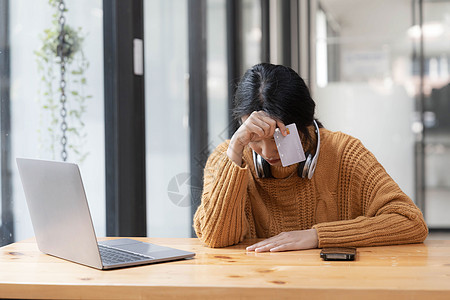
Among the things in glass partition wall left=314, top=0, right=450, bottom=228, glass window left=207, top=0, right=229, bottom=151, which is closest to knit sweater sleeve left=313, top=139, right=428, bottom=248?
glass window left=207, top=0, right=229, bottom=151

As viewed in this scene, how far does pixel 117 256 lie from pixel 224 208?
1.31 feet

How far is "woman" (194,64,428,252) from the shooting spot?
1.49 meters

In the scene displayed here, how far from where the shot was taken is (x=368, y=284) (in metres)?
1.02

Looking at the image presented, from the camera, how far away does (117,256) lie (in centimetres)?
128

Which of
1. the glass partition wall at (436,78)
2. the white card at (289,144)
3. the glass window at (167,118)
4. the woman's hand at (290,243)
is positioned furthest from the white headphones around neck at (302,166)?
the glass partition wall at (436,78)

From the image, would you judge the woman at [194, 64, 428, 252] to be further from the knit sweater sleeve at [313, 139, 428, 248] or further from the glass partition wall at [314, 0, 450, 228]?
the glass partition wall at [314, 0, 450, 228]

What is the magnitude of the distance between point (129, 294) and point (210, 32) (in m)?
2.24

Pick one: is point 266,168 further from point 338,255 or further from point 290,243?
point 338,255

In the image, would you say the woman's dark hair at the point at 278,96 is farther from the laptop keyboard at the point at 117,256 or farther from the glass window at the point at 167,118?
the glass window at the point at 167,118

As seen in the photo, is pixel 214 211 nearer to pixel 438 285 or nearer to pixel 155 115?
pixel 438 285

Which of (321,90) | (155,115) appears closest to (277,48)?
(321,90)

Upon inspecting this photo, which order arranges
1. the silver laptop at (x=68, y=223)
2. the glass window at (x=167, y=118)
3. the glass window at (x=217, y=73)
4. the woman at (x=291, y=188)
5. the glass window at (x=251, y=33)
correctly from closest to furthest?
1. the silver laptop at (x=68, y=223)
2. the woman at (x=291, y=188)
3. the glass window at (x=167, y=118)
4. the glass window at (x=217, y=73)
5. the glass window at (x=251, y=33)

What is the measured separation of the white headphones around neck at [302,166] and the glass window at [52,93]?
65 centimetres

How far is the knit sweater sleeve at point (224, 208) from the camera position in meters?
1.50
